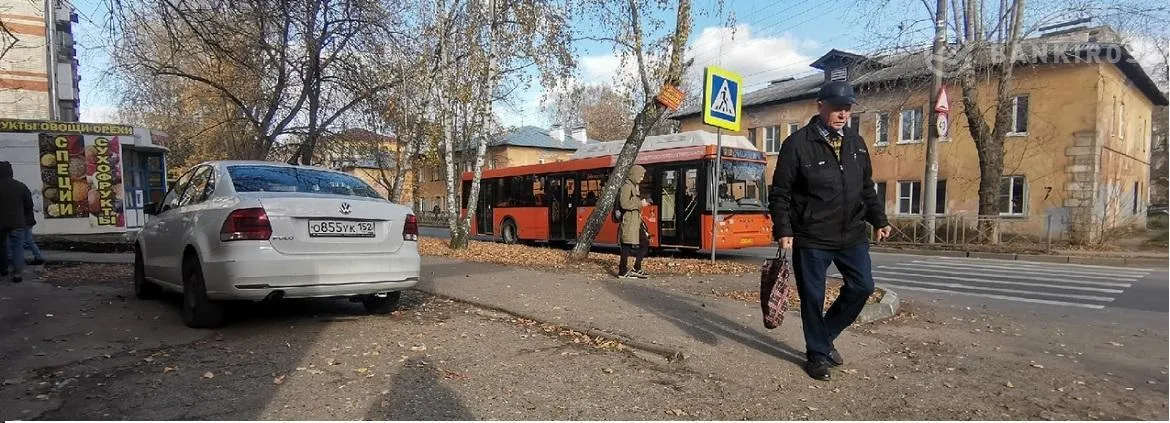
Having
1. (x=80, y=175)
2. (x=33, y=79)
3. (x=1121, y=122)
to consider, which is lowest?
(x=80, y=175)

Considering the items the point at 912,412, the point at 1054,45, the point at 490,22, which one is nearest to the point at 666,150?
the point at 490,22

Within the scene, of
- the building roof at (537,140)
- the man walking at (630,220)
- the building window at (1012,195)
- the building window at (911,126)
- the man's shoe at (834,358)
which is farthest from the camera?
the building roof at (537,140)

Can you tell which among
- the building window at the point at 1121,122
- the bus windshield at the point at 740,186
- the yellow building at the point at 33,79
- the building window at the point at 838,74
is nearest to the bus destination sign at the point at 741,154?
the bus windshield at the point at 740,186

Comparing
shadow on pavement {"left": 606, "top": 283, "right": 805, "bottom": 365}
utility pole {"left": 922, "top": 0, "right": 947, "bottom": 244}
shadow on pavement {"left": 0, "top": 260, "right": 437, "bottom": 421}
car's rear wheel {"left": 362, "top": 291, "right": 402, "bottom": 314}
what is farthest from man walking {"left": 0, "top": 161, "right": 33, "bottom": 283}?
utility pole {"left": 922, "top": 0, "right": 947, "bottom": 244}

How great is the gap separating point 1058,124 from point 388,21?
22.1 m

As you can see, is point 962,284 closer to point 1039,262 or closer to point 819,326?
point 1039,262

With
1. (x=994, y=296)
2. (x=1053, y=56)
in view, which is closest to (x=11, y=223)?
(x=994, y=296)

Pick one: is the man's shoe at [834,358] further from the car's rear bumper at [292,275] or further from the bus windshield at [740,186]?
the bus windshield at [740,186]

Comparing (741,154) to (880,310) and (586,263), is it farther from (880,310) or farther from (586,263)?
(880,310)

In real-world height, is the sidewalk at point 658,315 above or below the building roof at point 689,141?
below

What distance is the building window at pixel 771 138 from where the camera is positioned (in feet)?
103

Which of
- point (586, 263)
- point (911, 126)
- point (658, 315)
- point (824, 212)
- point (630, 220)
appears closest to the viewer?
point (824, 212)

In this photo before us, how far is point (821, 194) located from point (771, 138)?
29.1m

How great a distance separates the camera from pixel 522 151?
5597 cm
